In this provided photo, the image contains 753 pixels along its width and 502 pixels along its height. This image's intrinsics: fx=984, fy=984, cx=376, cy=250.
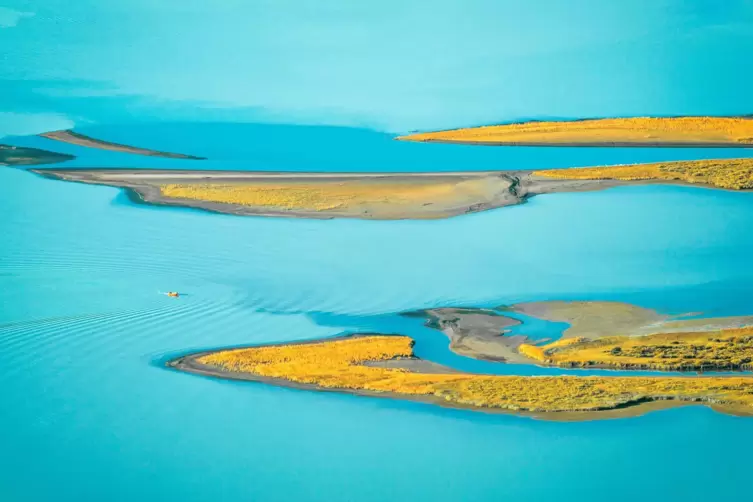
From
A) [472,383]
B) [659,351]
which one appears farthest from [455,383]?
[659,351]

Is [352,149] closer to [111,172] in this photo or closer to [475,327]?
[111,172]

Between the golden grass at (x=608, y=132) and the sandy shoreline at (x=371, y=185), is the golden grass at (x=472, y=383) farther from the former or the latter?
the golden grass at (x=608, y=132)

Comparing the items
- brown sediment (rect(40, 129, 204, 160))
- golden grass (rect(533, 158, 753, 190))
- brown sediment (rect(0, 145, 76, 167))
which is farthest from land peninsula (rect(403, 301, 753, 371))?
brown sediment (rect(0, 145, 76, 167))

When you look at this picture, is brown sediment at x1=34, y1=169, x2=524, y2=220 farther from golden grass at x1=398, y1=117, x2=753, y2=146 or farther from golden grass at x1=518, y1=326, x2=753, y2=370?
golden grass at x1=518, y1=326, x2=753, y2=370

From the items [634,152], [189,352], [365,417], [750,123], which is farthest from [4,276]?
[750,123]

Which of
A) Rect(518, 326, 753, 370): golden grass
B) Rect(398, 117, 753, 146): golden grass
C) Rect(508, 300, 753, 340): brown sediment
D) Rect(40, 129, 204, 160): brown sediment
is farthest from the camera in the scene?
Rect(398, 117, 753, 146): golden grass

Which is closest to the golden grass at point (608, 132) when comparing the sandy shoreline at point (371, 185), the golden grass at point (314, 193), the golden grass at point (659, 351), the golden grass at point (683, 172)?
the golden grass at point (683, 172)
